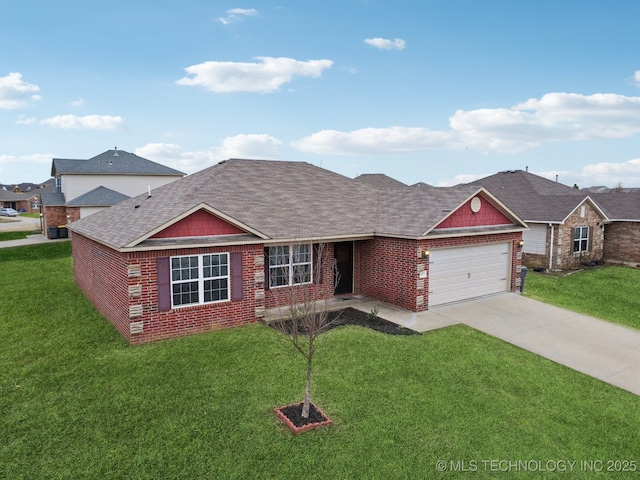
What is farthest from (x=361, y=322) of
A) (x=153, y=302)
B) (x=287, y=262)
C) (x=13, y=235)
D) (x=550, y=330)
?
(x=13, y=235)

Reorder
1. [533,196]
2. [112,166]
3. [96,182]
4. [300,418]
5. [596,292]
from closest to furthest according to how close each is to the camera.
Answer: [300,418]
[596,292]
[533,196]
[96,182]
[112,166]

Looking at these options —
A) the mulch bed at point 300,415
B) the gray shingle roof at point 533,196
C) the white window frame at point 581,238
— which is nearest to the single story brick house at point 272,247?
the mulch bed at point 300,415

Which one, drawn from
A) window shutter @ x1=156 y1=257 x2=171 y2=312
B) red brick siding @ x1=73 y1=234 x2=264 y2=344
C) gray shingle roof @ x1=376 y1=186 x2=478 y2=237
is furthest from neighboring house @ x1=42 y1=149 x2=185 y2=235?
gray shingle roof @ x1=376 y1=186 x2=478 y2=237

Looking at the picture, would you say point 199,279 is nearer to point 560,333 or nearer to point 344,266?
point 344,266

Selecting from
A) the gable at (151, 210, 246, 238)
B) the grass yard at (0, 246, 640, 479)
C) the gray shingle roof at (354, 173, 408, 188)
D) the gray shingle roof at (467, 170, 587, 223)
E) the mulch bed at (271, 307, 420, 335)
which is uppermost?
the gray shingle roof at (354, 173, 408, 188)

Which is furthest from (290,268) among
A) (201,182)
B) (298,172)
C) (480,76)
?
(480,76)

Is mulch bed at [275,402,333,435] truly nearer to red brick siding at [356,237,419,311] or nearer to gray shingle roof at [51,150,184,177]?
red brick siding at [356,237,419,311]
